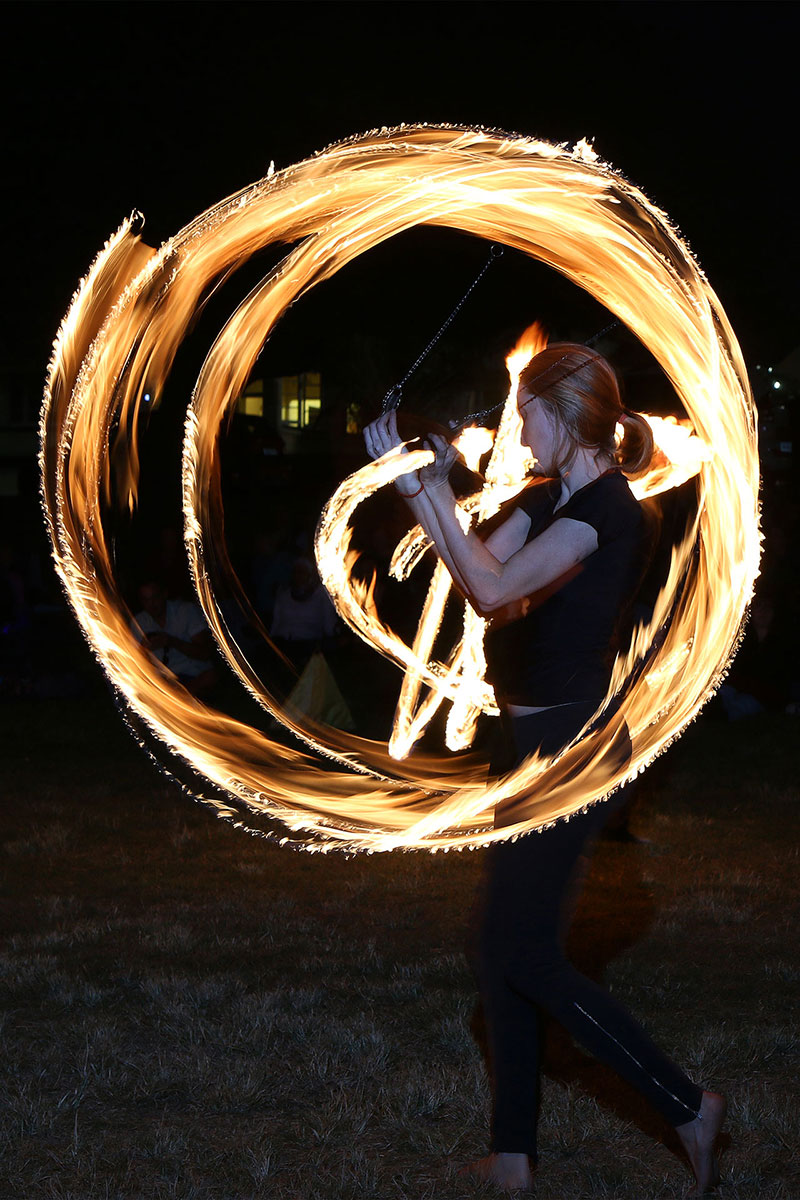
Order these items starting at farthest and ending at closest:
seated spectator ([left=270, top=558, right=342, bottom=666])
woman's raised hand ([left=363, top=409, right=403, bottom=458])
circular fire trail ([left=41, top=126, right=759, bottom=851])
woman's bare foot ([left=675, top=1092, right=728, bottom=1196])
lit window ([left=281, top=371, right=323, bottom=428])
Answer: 1. lit window ([left=281, top=371, right=323, bottom=428])
2. seated spectator ([left=270, top=558, right=342, bottom=666])
3. circular fire trail ([left=41, top=126, right=759, bottom=851])
4. woman's bare foot ([left=675, top=1092, right=728, bottom=1196])
5. woman's raised hand ([left=363, top=409, right=403, bottom=458])

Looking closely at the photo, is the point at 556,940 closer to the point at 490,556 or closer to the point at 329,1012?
the point at 490,556

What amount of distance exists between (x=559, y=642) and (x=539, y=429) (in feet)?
1.61

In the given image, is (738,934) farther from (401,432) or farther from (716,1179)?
(401,432)

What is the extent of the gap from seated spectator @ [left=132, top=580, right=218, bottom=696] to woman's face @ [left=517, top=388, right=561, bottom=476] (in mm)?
7377

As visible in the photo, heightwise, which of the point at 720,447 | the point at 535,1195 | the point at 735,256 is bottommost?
the point at 535,1195

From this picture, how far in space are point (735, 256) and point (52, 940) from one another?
16191 millimetres

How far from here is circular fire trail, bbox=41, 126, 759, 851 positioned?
515 cm

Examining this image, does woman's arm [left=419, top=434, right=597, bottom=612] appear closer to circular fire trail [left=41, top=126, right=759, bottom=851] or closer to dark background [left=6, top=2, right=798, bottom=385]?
circular fire trail [left=41, top=126, right=759, bottom=851]

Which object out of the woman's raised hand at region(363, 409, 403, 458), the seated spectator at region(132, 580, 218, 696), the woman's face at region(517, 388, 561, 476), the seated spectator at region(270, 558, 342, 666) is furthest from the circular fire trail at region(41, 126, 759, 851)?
the seated spectator at region(270, 558, 342, 666)

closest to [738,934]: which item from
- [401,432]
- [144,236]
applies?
[401,432]

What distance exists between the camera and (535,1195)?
3.39 m

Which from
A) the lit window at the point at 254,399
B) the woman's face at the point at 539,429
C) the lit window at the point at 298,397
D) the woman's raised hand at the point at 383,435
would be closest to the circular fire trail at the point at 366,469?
the woman's face at the point at 539,429

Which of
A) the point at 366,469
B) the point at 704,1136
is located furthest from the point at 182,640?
the point at 704,1136

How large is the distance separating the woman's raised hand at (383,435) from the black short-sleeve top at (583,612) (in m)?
0.40
